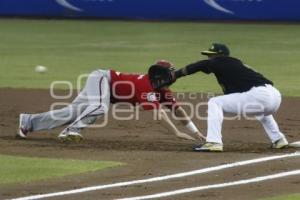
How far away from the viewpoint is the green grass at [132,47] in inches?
907

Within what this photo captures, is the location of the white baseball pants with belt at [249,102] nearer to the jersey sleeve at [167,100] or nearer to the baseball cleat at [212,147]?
the baseball cleat at [212,147]

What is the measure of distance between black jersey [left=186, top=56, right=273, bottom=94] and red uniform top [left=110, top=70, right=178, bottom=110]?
0.73 meters

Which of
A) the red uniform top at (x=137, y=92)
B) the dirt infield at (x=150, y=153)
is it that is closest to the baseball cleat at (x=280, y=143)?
the dirt infield at (x=150, y=153)

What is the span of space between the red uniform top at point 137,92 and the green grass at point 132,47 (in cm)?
645

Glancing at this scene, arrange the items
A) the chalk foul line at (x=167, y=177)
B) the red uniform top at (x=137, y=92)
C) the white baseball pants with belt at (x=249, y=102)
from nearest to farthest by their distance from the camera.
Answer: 1. the chalk foul line at (x=167, y=177)
2. the white baseball pants with belt at (x=249, y=102)
3. the red uniform top at (x=137, y=92)

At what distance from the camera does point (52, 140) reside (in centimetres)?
1459

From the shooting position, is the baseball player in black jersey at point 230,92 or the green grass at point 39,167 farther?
the baseball player in black jersey at point 230,92

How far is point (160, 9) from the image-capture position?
122 ft

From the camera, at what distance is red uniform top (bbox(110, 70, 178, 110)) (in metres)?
13.5

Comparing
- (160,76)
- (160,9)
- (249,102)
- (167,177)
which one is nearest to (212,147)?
(249,102)

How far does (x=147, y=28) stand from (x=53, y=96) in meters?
15.9

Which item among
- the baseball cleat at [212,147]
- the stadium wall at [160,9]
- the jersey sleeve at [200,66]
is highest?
the stadium wall at [160,9]

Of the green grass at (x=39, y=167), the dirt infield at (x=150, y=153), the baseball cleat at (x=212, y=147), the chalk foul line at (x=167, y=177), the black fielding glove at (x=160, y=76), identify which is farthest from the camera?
the black fielding glove at (x=160, y=76)

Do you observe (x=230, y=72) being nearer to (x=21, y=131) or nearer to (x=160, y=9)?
(x=21, y=131)
